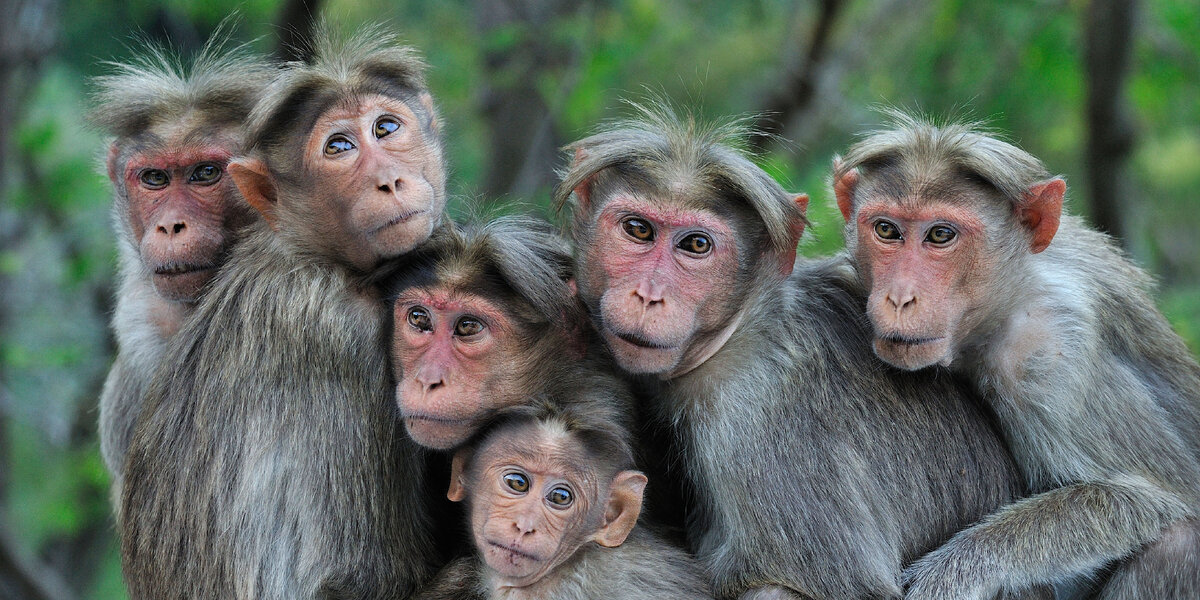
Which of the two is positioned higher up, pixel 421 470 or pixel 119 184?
pixel 119 184

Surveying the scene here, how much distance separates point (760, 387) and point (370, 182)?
6.00 ft

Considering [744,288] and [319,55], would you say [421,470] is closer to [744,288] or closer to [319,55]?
A: [744,288]

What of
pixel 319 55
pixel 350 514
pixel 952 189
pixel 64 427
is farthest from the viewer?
pixel 64 427

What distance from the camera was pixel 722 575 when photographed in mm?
5199

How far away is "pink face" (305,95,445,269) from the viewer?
514 centimetres

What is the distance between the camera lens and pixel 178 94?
610 centimetres

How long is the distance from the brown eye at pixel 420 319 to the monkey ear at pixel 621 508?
98cm

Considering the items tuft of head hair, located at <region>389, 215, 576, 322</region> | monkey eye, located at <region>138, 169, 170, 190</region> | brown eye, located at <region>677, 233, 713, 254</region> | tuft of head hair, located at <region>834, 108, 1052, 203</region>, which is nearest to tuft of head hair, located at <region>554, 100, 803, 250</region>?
brown eye, located at <region>677, 233, 713, 254</region>

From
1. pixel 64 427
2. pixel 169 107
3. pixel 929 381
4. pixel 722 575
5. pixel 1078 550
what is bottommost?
pixel 64 427

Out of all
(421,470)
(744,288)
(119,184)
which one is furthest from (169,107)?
(744,288)

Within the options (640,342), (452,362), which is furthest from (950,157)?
(452,362)

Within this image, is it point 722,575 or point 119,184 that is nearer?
point 722,575

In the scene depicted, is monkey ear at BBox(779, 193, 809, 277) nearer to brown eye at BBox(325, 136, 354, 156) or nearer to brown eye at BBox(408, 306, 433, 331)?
brown eye at BBox(408, 306, 433, 331)

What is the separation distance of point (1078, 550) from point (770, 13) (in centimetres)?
810
